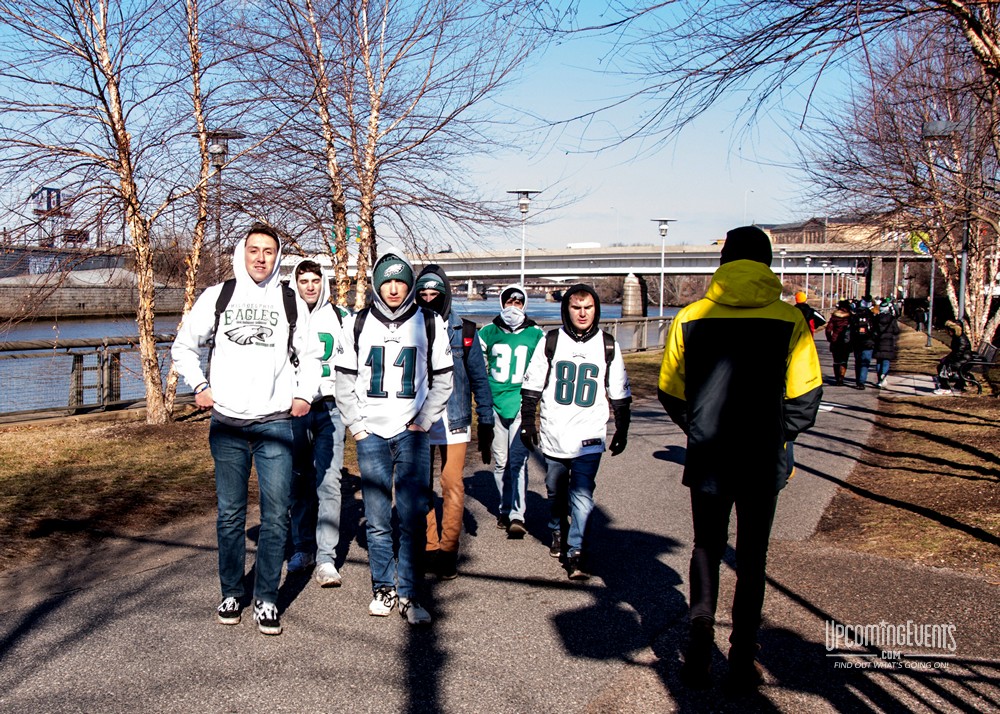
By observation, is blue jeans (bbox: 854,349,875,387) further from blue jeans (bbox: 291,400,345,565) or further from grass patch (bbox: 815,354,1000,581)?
blue jeans (bbox: 291,400,345,565)

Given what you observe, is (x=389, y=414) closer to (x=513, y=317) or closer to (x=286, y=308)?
(x=286, y=308)

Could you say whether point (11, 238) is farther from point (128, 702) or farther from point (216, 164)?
point (128, 702)

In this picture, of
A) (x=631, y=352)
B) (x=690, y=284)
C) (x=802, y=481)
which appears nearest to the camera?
(x=802, y=481)

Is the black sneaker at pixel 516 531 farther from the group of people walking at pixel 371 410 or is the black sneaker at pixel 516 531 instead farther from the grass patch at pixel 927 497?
the grass patch at pixel 927 497

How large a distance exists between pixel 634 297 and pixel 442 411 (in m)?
69.3

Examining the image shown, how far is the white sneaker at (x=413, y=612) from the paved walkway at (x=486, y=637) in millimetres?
55

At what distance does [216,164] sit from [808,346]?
28.1 feet

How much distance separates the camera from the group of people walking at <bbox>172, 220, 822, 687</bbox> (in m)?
3.92

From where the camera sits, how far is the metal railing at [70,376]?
1184cm

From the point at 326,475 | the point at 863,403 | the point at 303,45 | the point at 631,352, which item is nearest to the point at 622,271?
the point at 631,352

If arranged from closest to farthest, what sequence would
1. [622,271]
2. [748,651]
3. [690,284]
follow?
[748,651] → [622,271] → [690,284]

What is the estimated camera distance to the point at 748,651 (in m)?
3.87

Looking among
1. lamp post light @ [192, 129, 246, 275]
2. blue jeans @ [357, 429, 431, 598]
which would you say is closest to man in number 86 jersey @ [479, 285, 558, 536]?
blue jeans @ [357, 429, 431, 598]

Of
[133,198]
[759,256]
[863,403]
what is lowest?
[863,403]
